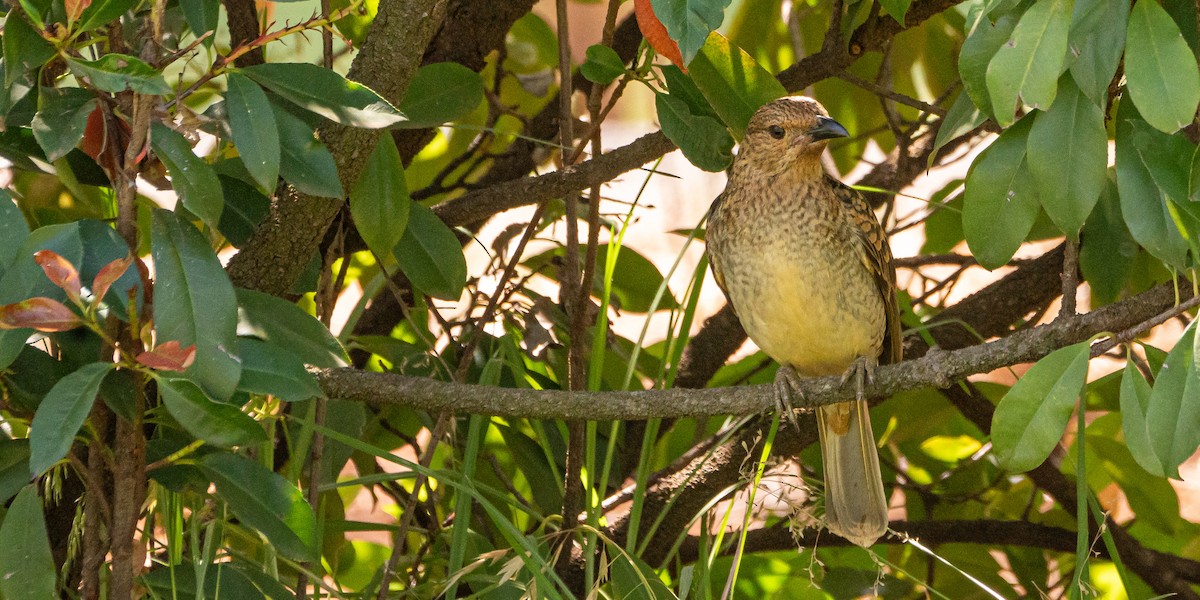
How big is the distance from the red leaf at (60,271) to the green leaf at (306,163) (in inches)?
13.5

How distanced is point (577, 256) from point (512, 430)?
465mm

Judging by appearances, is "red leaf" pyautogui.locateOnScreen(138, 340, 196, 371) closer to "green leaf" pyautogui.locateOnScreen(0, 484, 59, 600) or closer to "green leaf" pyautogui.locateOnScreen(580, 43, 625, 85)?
"green leaf" pyautogui.locateOnScreen(0, 484, 59, 600)

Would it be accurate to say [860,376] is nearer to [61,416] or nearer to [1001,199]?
[1001,199]

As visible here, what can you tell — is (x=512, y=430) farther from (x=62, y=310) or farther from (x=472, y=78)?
(x=62, y=310)

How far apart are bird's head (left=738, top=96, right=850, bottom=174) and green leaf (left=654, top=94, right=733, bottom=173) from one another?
0.38 meters

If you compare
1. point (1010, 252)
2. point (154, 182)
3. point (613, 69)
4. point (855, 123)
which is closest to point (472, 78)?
point (613, 69)

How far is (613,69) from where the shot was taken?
7.46 ft

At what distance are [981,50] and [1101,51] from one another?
0.15m

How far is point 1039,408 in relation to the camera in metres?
1.64

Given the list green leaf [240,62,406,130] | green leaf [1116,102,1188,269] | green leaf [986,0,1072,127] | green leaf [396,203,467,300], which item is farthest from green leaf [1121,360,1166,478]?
green leaf [396,203,467,300]

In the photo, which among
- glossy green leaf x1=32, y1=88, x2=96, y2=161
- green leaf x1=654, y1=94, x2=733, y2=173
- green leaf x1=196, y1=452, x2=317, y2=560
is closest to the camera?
glossy green leaf x1=32, y1=88, x2=96, y2=161

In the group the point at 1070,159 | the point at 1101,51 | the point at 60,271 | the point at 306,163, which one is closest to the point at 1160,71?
the point at 1101,51

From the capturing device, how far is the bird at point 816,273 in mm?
2701

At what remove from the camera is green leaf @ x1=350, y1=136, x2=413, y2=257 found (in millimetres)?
2178
